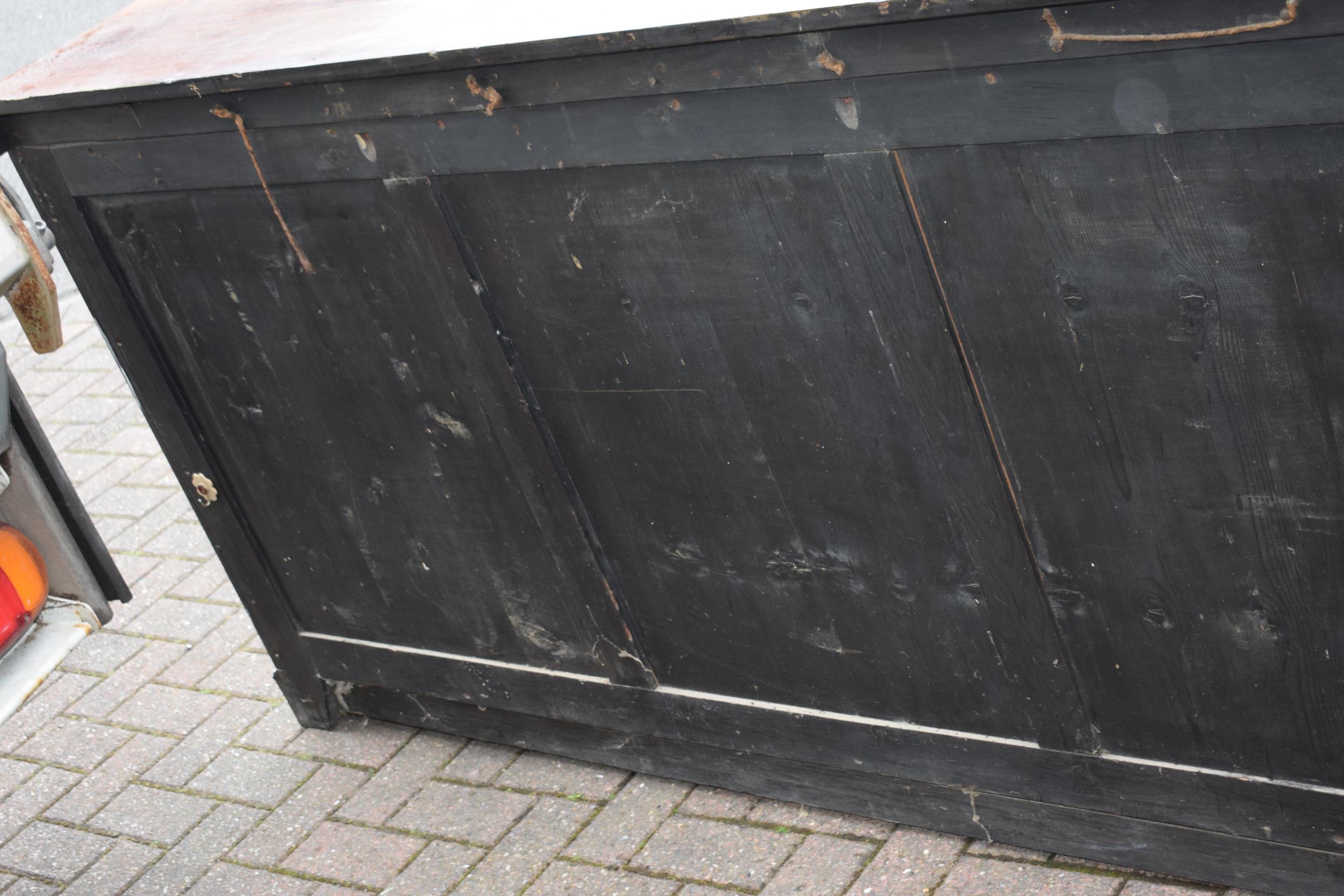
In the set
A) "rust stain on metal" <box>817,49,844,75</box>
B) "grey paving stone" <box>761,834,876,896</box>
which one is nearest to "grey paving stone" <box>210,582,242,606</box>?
"grey paving stone" <box>761,834,876,896</box>

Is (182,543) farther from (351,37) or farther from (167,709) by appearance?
(351,37)

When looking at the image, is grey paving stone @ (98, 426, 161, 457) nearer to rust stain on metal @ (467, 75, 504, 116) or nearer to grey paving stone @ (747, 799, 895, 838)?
grey paving stone @ (747, 799, 895, 838)

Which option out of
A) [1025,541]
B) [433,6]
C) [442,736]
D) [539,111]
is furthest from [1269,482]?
[442,736]

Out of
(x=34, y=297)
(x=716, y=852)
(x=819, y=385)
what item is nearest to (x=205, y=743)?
(x=34, y=297)

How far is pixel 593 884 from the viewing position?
8.82 feet

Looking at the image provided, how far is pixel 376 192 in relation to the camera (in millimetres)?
2379

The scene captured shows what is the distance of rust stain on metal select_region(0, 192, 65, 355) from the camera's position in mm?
2580

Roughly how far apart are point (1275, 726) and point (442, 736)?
1893mm

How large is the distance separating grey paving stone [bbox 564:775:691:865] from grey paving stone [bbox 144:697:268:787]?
1065mm

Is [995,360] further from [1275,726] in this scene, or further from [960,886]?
[960,886]

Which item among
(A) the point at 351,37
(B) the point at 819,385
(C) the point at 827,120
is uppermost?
(A) the point at 351,37

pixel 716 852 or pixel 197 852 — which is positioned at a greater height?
pixel 197 852

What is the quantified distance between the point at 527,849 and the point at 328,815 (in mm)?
526

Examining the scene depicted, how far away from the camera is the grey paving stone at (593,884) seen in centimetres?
264
